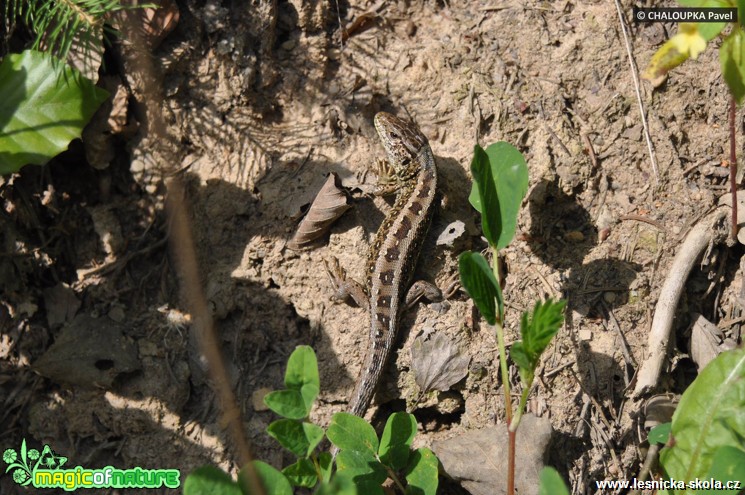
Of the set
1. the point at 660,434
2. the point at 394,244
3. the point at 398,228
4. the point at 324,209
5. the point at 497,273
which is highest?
the point at 324,209

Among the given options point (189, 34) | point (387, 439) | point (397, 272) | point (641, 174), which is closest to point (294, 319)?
point (397, 272)

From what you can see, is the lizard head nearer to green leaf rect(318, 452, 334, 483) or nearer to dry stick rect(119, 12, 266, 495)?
dry stick rect(119, 12, 266, 495)

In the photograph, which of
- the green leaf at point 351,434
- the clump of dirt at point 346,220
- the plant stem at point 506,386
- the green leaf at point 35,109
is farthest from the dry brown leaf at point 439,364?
the green leaf at point 35,109

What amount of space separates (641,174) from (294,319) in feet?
7.57

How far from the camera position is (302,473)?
302 centimetres

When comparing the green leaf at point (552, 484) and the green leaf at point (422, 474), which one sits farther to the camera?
the green leaf at point (422, 474)

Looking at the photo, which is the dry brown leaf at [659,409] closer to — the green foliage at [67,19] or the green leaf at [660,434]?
the green leaf at [660,434]

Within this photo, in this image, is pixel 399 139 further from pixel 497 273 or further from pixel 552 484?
pixel 552 484

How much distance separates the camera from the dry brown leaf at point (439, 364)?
12.3 feet

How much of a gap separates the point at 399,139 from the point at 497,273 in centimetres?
184

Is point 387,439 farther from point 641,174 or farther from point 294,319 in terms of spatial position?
point 641,174

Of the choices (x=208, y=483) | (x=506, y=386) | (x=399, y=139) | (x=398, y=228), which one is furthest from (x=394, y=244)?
(x=208, y=483)

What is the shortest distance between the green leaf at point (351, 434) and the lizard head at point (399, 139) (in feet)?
6.20

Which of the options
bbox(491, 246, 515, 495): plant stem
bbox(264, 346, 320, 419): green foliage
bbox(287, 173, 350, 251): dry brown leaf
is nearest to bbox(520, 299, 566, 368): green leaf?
bbox(491, 246, 515, 495): plant stem
